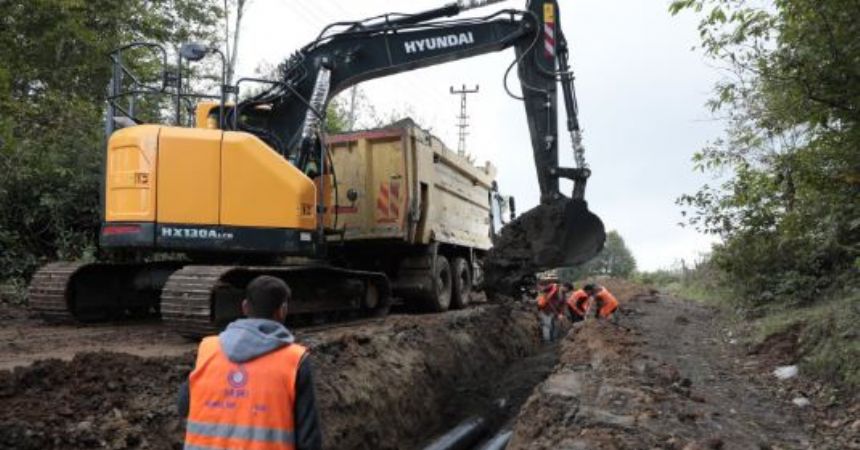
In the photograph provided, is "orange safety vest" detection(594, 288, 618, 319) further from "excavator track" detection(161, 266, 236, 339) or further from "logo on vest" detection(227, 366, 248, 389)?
"logo on vest" detection(227, 366, 248, 389)

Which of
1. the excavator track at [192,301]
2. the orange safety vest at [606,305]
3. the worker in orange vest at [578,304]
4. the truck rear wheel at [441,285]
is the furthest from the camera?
the worker in orange vest at [578,304]

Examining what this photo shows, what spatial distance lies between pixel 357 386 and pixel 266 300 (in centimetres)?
431

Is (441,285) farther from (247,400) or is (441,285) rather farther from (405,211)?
(247,400)

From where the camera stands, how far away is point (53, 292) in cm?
864

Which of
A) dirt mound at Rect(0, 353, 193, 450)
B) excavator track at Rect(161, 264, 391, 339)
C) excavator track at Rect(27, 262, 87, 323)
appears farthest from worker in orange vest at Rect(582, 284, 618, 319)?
dirt mound at Rect(0, 353, 193, 450)

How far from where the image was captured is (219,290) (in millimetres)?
7527

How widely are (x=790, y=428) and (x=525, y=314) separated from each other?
8.32 meters

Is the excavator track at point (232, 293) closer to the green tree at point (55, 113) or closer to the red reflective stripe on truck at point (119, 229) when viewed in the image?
the red reflective stripe on truck at point (119, 229)

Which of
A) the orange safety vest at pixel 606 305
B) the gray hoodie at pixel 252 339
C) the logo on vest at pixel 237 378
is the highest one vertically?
the gray hoodie at pixel 252 339

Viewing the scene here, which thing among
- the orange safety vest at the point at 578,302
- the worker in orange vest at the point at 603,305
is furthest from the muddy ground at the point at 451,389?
the orange safety vest at the point at 578,302

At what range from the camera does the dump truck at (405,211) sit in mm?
10641

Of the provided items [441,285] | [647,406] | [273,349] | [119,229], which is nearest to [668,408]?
[647,406]

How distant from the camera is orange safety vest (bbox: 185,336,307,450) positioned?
9.84 ft

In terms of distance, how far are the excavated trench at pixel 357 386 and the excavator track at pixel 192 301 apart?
28.6 inches
